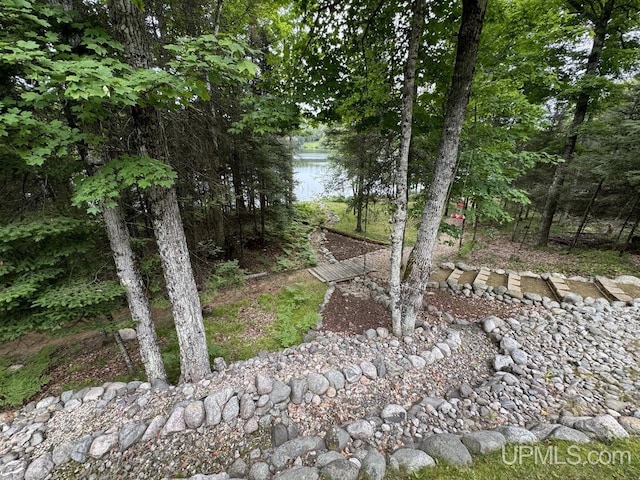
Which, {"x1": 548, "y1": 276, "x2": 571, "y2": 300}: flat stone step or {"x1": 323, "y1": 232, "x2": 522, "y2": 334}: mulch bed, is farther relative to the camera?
{"x1": 548, "y1": 276, "x2": 571, "y2": 300}: flat stone step

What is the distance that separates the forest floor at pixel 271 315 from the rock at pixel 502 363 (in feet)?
4.25

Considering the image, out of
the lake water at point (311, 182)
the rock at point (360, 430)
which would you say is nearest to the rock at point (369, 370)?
the rock at point (360, 430)

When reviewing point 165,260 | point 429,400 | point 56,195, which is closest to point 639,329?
point 429,400

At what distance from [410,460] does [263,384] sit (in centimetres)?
194

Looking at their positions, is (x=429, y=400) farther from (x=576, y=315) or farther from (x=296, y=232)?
(x=296, y=232)

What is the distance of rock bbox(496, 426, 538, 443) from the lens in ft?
7.84

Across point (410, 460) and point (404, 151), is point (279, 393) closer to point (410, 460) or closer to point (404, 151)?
point (410, 460)

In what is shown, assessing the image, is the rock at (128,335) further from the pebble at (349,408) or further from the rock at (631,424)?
the rock at (631,424)

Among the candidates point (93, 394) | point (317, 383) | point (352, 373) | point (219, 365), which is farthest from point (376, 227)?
point (93, 394)

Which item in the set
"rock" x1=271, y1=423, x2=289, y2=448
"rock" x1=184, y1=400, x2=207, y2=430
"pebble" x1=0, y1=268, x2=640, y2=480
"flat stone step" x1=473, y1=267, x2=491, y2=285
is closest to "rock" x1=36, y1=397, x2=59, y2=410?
"pebble" x1=0, y1=268, x2=640, y2=480

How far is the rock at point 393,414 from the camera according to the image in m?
2.93

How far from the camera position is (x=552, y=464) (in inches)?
84.4

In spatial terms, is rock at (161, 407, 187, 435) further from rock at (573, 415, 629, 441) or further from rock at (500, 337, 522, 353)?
rock at (500, 337, 522, 353)

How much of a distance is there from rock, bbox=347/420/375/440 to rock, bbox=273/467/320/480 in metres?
0.61
